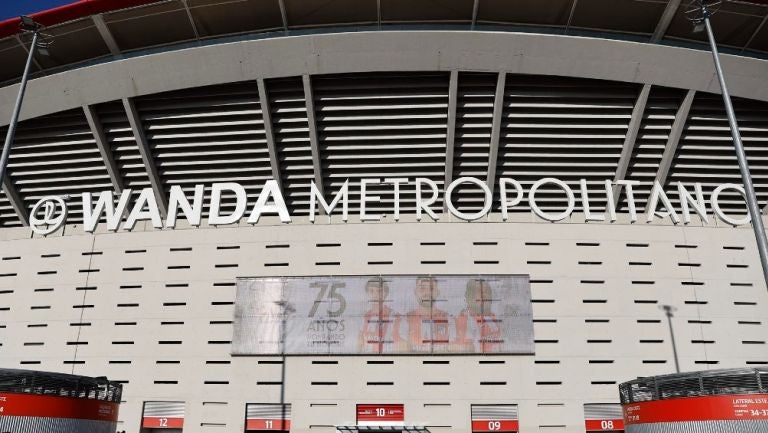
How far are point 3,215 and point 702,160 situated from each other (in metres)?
27.8

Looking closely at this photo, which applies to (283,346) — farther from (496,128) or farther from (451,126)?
(496,128)

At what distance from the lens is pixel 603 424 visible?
18.8m

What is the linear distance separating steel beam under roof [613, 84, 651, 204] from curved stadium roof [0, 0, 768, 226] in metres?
0.07

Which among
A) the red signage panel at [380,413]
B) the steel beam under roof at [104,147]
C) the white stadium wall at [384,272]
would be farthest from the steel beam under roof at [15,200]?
the red signage panel at [380,413]

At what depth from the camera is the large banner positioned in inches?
769

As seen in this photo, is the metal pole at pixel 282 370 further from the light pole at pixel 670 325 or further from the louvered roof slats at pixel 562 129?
the light pole at pixel 670 325

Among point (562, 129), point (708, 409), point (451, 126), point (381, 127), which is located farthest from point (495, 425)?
point (381, 127)

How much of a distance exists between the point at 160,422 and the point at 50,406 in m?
6.66

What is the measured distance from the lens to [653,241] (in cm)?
2095

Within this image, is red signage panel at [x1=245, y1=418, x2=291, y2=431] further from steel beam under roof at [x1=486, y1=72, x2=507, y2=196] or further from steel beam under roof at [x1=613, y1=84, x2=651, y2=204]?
steel beam under roof at [x1=613, y1=84, x2=651, y2=204]

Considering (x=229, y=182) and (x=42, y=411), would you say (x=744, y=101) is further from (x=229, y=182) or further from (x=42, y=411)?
(x=42, y=411)

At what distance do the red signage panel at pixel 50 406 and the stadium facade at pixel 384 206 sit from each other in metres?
5.48

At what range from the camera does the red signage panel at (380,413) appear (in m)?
19.0

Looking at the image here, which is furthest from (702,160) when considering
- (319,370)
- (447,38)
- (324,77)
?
(319,370)
